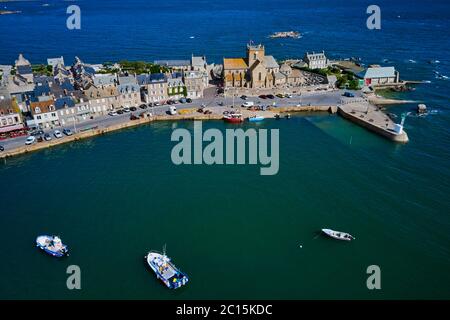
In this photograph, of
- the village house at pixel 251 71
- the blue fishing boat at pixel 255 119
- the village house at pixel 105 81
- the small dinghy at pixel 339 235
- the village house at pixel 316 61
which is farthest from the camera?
the village house at pixel 316 61

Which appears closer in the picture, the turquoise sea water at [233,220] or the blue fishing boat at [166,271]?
the blue fishing boat at [166,271]

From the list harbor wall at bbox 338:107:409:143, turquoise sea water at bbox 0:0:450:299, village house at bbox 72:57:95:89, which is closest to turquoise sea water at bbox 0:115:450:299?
turquoise sea water at bbox 0:0:450:299

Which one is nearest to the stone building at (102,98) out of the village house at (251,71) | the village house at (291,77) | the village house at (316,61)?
the village house at (251,71)

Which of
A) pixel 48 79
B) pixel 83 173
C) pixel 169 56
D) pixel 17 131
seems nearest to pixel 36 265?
pixel 83 173

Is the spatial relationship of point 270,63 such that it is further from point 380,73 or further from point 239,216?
point 239,216

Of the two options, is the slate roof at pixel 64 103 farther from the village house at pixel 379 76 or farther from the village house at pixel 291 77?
the village house at pixel 379 76

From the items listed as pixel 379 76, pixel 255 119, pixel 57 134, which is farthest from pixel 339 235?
pixel 379 76

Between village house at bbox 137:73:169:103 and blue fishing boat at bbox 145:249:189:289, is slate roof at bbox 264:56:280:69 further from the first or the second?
blue fishing boat at bbox 145:249:189:289
